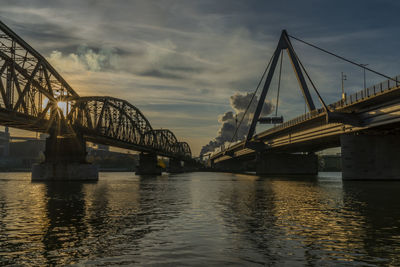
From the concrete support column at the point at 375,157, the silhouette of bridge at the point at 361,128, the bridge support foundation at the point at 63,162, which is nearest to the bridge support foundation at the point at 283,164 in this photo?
the silhouette of bridge at the point at 361,128

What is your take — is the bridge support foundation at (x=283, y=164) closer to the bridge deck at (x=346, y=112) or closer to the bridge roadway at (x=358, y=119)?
the bridge deck at (x=346, y=112)

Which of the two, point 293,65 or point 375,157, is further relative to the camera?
point 293,65

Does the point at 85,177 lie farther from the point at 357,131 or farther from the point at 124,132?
the point at 357,131

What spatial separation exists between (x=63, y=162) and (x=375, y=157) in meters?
60.8

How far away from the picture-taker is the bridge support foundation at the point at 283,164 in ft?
423

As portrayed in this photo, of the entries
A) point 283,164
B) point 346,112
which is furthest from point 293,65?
point 283,164

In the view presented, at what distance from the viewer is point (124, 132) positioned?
124 meters

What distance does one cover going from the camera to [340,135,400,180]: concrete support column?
6488cm

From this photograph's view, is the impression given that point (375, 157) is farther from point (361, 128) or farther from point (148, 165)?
point (148, 165)

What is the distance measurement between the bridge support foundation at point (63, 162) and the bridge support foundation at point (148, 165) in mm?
69804

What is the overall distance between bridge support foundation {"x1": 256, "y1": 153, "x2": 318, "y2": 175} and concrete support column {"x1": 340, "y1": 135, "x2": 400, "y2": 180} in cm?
6339

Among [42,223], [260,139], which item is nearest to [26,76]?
[42,223]

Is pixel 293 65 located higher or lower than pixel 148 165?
higher

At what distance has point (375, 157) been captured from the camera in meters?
64.9
